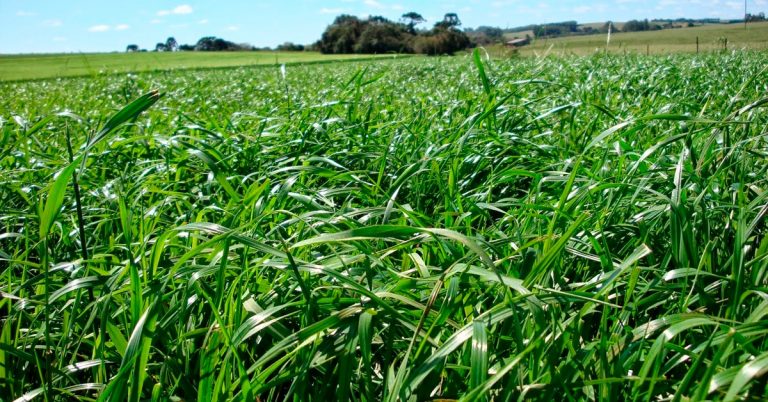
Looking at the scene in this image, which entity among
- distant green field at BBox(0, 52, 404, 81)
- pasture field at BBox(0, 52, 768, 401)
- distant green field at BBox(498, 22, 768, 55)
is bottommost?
pasture field at BBox(0, 52, 768, 401)

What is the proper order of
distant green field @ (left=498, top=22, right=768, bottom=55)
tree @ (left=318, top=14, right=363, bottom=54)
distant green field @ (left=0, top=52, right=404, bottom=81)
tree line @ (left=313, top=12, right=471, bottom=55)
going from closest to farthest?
distant green field @ (left=498, top=22, right=768, bottom=55)
distant green field @ (left=0, top=52, right=404, bottom=81)
tree line @ (left=313, top=12, right=471, bottom=55)
tree @ (left=318, top=14, right=363, bottom=54)

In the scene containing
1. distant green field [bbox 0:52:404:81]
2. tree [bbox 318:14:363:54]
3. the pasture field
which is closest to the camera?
the pasture field

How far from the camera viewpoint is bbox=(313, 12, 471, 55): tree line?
153 feet

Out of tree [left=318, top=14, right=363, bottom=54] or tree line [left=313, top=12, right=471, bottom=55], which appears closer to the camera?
tree line [left=313, top=12, right=471, bottom=55]

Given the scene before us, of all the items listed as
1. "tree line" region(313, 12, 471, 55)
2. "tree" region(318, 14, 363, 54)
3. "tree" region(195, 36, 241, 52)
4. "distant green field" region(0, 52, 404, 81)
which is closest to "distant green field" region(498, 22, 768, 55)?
"distant green field" region(0, 52, 404, 81)

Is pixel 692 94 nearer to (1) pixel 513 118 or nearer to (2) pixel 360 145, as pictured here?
(1) pixel 513 118

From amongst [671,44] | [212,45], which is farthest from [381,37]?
[671,44]

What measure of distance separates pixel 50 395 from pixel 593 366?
3.29ft

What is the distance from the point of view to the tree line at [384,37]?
46.6 meters

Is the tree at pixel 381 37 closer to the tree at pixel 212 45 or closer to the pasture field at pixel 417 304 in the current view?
the tree at pixel 212 45

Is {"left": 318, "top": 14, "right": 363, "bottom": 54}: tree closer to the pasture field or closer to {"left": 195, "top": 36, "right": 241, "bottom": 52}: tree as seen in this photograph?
{"left": 195, "top": 36, "right": 241, "bottom": 52}: tree

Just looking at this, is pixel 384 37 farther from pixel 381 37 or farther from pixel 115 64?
pixel 115 64

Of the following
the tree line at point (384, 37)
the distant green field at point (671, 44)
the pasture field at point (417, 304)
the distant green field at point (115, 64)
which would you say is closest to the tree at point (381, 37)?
the tree line at point (384, 37)

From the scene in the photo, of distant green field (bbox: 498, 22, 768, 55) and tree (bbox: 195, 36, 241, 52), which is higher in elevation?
tree (bbox: 195, 36, 241, 52)
